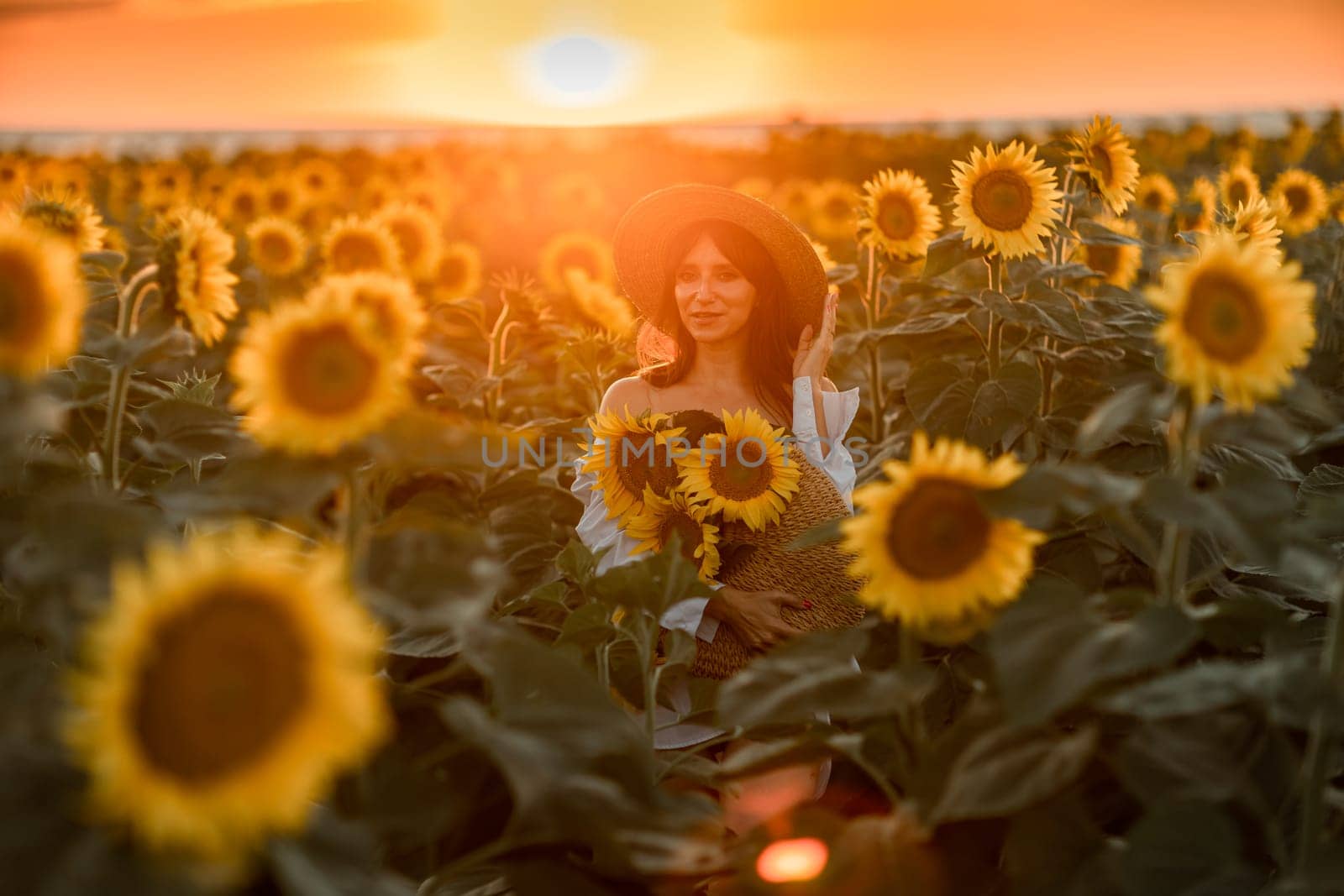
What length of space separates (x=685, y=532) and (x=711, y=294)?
2.56 ft

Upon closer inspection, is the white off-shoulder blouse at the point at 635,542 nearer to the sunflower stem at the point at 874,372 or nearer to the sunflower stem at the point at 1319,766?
the sunflower stem at the point at 874,372

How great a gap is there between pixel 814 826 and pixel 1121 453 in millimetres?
1731

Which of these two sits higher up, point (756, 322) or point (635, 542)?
point (756, 322)

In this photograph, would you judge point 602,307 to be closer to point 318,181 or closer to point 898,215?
point 898,215

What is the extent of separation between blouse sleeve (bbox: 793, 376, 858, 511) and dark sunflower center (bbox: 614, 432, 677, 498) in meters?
0.45

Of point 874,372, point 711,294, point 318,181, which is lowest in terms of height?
point 874,372

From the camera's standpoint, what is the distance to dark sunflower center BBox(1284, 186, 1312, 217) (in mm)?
5602

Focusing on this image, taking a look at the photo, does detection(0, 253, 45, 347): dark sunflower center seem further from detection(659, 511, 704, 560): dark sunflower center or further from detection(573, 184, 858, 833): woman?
detection(573, 184, 858, 833): woman

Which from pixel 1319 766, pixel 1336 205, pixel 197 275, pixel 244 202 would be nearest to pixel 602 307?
pixel 197 275

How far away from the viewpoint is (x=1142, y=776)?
52.0 inches

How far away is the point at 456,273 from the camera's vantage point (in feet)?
19.6

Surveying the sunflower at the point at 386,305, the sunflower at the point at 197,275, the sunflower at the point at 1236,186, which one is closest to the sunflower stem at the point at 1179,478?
the sunflower at the point at 386,305

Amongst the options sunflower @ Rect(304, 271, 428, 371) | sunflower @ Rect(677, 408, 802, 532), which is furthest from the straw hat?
sunflower @ Rect(304, 271, 428, 371)

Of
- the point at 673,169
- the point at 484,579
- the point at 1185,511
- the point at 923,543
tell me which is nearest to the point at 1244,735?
the point at 1185,511
